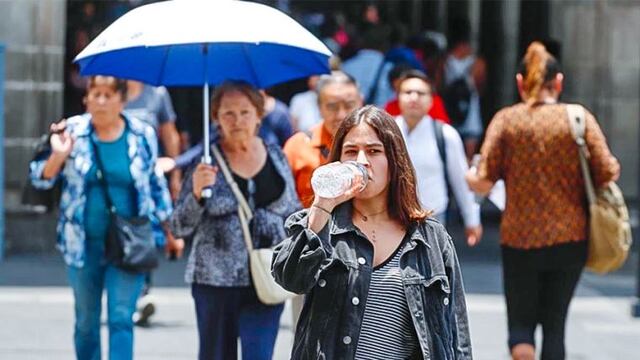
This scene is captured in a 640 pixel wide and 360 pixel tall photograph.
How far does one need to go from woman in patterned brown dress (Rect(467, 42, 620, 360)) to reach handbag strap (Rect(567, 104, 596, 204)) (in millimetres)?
28

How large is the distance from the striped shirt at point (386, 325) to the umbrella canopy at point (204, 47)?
216 cm

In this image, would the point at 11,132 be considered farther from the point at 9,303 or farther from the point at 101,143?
the point at 101,143

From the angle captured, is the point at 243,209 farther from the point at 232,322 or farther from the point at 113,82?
the point at 113,82

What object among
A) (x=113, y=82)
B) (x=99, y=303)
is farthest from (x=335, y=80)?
(x=99, y=303)

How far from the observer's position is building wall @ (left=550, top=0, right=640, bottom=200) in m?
14.3

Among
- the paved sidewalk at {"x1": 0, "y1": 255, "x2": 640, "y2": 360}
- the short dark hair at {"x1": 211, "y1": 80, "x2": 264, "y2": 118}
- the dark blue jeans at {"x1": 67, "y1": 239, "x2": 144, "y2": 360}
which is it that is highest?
the short dark hair at {"x1": 211, "y1": 80, "x2": 264, "y2": 118}

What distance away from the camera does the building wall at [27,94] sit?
43.8 feet

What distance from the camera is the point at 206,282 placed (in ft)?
22.8

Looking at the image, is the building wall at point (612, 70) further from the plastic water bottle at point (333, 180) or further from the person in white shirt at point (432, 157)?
the plastic water bottle at point (333, 180)

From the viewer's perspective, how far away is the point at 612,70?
566 inches

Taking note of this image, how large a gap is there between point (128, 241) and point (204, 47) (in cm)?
102

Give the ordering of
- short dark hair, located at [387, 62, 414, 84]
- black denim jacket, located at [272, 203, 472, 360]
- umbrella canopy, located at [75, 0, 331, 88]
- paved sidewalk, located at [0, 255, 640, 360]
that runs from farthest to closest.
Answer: short dark hair, located at [387, 62, 414, 84], paved sidewalk, located at [0, 255, 640, 360], umbrella canopy, located at [75, 0, 331, 88], black denim jacket, located at [272, 203, 472, 360]

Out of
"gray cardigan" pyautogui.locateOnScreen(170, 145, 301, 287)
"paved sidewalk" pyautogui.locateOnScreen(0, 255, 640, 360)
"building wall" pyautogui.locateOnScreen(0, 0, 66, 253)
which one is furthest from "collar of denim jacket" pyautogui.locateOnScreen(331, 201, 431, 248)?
"building wall" pyautogui.locateOnScreen(0, 0, 66, 253)

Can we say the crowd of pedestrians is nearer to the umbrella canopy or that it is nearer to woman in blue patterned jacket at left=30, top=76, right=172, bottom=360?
woman in blue patterned jacket at left=30, top=76, right=172, bottom=360
